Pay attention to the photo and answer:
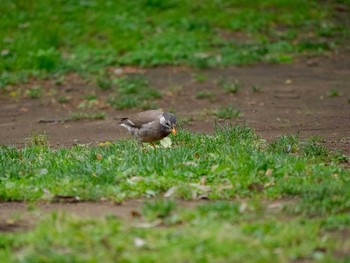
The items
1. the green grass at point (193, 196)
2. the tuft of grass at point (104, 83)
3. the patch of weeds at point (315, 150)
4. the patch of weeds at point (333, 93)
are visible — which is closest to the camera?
the green grass at point (193, 196)

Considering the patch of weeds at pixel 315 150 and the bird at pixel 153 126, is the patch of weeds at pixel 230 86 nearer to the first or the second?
the bird at pixel 153 126

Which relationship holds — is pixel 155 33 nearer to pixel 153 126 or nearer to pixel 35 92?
pixel 35 92

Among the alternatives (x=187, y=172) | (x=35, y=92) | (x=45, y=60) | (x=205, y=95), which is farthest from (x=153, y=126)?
(x=45, y=60)

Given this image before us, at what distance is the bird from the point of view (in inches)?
435

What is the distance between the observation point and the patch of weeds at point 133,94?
15.7 metres

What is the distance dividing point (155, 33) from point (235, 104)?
4.85 metres

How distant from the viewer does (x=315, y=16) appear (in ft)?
70.0

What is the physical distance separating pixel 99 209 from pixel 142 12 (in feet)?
43.6

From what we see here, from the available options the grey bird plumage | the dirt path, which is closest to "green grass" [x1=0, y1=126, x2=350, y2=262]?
the grey bird plumage

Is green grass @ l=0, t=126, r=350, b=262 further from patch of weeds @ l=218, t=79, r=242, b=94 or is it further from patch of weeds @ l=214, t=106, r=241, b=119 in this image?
patch of weeds @ l=218, t=79, r=242, b=94

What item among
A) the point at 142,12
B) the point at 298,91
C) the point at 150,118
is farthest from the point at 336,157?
the point at 142,12

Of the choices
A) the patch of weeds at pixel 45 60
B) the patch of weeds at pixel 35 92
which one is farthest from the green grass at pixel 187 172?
the patch of weeds at pixel 45 60

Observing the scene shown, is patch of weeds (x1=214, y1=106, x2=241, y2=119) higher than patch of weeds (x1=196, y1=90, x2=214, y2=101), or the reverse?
patch of weeds (x1=214, y1=106, x2=241, y2=119)

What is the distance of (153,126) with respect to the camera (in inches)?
438
